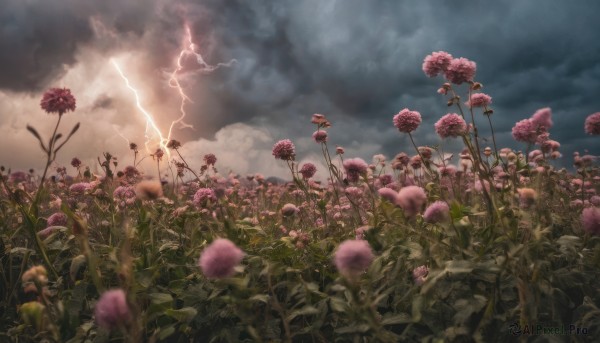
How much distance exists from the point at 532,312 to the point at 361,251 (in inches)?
37.1

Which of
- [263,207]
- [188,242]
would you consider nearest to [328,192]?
[263,207]

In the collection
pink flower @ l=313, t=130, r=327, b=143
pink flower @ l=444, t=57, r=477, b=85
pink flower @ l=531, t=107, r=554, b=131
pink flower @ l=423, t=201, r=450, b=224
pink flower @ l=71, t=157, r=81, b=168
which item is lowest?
pink flower @ l=423, t=201, r=450, b=224

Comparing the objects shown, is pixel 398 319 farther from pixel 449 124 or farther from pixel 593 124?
pixel 593 124

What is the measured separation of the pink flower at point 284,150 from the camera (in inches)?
175

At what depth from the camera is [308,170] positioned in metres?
4.82

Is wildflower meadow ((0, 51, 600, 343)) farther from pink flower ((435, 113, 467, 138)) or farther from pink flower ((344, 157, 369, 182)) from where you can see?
pink flower ((344, 157, 369, 182))

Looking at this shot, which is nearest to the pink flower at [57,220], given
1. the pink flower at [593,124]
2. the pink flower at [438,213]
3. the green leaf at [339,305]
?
the green leaf at [339,305]

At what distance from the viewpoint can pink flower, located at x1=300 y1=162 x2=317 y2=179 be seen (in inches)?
190

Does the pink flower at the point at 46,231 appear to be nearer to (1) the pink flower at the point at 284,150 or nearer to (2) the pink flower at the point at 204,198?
(2) the pink flower at the point at 204,198

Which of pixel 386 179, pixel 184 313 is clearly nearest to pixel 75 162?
pixel 386 179

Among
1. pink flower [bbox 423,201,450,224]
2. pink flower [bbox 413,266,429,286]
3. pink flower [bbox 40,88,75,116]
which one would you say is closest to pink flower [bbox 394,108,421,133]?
pink flower [bbox 423,201,450,224]

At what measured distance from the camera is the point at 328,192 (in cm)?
745

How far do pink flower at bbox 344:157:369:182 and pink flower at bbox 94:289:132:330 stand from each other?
8.20 ft

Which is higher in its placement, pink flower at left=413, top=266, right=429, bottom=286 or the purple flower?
the purple flower
